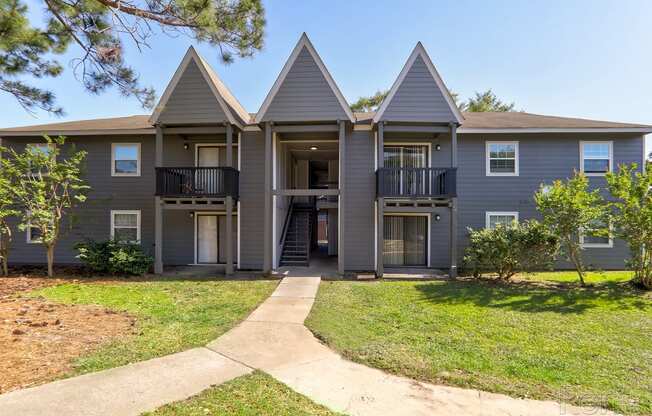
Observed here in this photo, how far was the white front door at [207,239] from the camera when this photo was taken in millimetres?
12586

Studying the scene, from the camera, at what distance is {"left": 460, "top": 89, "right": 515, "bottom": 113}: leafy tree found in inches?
1262

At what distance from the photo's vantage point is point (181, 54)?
1084 cm

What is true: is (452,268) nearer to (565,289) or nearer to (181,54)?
(565,289)

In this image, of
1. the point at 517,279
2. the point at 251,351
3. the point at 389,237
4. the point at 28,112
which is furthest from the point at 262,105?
the point at 517,279

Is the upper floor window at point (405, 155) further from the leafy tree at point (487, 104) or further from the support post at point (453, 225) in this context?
the leafy tree at point (487, 104)

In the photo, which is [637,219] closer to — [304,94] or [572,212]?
[572,212]

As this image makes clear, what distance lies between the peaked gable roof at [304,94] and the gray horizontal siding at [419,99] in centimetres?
161

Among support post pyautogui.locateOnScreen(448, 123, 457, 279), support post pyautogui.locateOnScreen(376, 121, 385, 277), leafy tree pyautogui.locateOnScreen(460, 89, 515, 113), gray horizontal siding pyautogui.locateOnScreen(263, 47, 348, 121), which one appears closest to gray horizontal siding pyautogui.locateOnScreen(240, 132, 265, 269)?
gray horizontal siding pyautogui.locateOnScreen(263, 47, 348, 121)

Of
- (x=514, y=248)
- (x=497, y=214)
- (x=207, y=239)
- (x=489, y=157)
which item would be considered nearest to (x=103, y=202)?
(x=207, y=239)

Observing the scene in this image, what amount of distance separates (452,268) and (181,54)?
38.5 feet

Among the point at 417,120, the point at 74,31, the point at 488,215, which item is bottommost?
the point at 488,215

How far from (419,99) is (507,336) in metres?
7.90

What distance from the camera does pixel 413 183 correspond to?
10.8 m

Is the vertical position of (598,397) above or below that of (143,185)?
below
